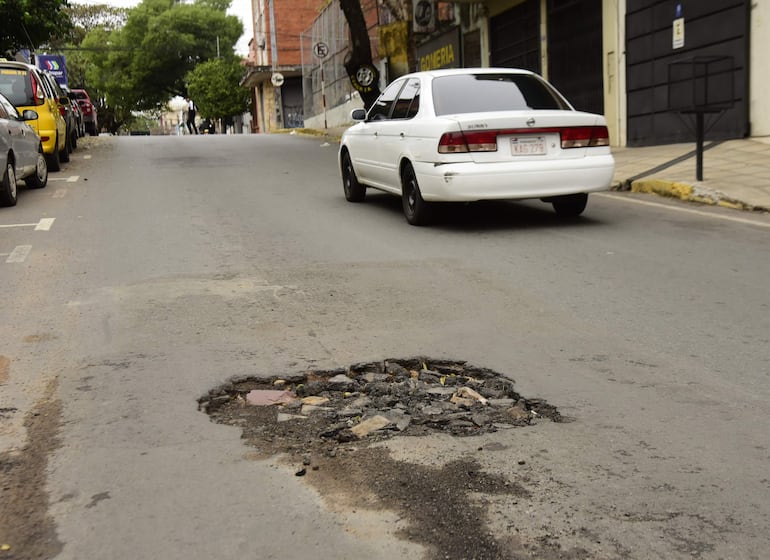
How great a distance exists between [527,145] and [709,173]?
13.4 ft

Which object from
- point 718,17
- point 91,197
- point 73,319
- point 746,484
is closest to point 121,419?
point 73,319

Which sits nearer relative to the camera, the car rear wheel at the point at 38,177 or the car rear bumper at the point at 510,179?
the car rear bumper at the point at 510,179

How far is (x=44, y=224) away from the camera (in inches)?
390

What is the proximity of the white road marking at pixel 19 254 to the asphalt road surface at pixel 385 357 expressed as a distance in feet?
0.14

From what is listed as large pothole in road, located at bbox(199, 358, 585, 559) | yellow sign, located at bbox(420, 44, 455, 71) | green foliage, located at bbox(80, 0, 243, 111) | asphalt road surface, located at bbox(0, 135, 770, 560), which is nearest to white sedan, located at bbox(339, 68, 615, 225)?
asphalt road surface, located at bbox(0, 135, 770, 560)

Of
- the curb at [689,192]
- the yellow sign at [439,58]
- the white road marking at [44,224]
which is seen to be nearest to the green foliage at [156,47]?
the yellow sign at [439,58]

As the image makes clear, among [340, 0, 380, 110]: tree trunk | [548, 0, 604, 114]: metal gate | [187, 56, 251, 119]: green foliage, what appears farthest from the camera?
[187, 56, 251, 119]: green foliage

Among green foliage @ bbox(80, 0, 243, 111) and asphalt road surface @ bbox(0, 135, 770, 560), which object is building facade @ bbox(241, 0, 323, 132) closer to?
green foliage @ bbox(80, 0, 243, 111)

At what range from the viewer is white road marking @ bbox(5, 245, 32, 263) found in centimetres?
770

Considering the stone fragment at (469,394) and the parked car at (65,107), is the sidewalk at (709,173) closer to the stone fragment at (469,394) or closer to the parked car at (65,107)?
the stone fragment at (469,394)

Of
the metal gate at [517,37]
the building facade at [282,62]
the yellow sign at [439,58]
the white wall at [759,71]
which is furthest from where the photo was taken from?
the building facade at [282,62]

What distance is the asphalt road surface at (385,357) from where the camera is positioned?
9.14 feet

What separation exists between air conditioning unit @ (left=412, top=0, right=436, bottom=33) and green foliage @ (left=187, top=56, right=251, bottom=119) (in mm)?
31945

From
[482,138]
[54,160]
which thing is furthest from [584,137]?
[54,160]
